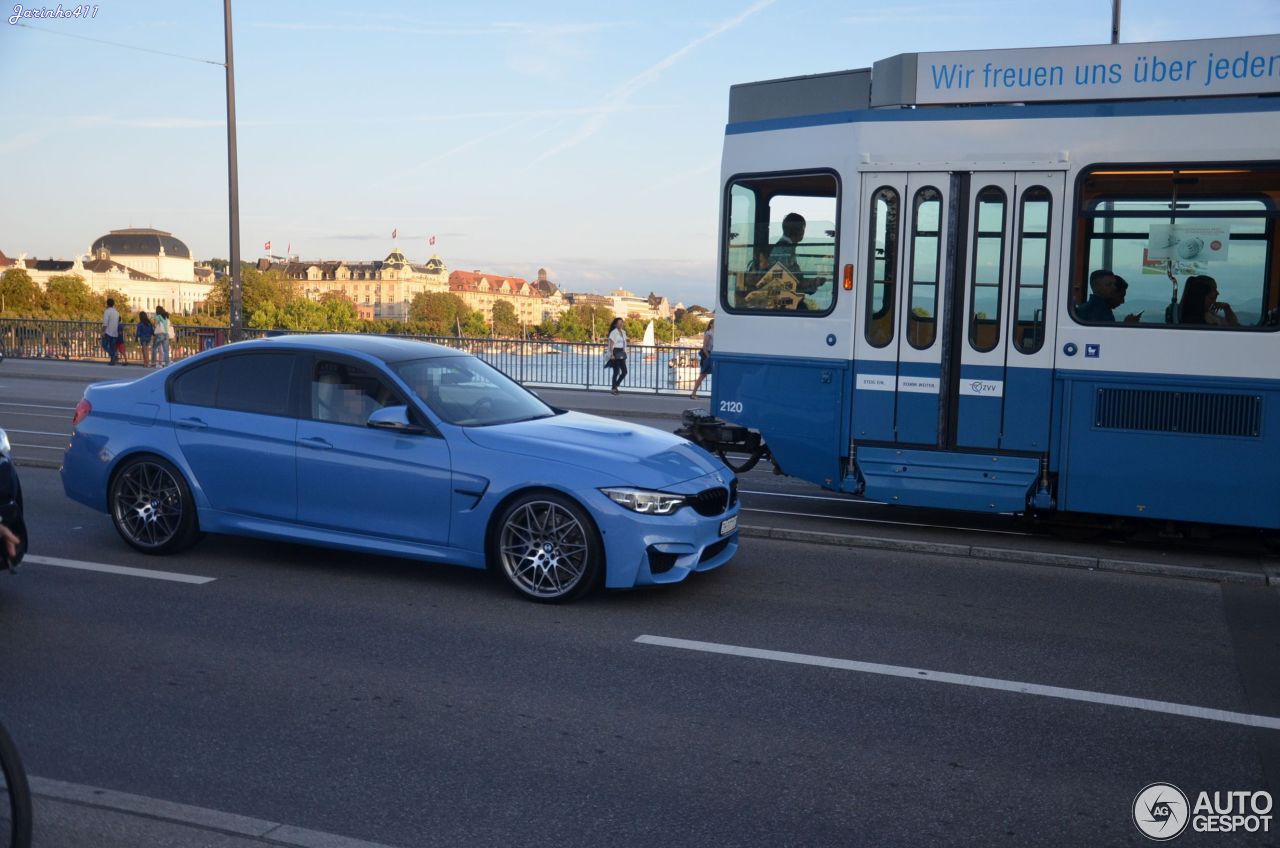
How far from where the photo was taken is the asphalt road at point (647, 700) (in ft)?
14.1

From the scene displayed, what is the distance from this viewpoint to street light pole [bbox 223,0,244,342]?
25016mm

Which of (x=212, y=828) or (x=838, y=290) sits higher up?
(x=838, y=290)

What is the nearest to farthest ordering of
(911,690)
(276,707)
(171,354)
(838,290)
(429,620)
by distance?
(276,707) → (911,690) → (429,620) → (838,290) → (171,354)

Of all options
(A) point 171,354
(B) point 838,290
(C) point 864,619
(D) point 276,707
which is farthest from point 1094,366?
(A) point 171,354

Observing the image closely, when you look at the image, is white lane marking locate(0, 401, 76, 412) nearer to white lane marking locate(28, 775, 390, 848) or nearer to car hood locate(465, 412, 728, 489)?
car hood locate(465, 412, 728, 489)

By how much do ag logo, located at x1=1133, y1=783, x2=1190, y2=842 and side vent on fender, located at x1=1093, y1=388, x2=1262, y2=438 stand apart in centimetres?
499

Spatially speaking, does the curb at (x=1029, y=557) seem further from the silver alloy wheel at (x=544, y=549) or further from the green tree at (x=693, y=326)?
the green tree at (x=693, y=326)

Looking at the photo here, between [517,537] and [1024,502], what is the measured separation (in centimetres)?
430

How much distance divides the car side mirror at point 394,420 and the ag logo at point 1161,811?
15.0ft

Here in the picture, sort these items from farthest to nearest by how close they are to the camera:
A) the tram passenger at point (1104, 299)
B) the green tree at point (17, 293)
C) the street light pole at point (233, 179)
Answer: the green tree at point (17, 293)
the street light pole at point (233, 179)
the tram passenger at point (1104, 299)

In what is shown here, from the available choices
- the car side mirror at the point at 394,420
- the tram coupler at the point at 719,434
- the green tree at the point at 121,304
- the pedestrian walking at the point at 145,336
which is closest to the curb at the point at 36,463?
the car side mirror at the point at 394,420

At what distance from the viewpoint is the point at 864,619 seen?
6.99m

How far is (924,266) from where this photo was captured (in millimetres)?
9641

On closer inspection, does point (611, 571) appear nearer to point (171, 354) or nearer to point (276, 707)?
point (276, 707)
